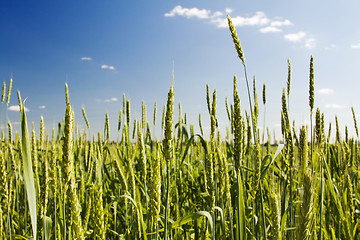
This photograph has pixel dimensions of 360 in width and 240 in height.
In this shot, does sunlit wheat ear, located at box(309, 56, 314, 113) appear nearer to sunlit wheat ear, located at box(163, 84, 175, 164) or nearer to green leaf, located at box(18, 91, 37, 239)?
sunlit wheat ear, located at box(163, 84, 175, 164)

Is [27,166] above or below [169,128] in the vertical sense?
below

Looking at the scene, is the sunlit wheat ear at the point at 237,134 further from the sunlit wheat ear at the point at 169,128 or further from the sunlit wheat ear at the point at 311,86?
the sunlit wheat ear at the point at 311,86

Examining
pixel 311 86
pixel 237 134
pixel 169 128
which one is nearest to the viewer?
pixel 169 128

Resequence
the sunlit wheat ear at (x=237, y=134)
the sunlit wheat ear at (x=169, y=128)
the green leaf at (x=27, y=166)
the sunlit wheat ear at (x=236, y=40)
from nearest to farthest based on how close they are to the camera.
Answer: the green leaf at (x=27, y=166) < the sunlit wheat ear at (x=169, y=128) < the sunlit wheat ear at (x=237, y=134) < the sunlit wheat ear at (x=236, y=40)

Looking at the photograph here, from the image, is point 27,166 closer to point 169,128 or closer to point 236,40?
point 169,128

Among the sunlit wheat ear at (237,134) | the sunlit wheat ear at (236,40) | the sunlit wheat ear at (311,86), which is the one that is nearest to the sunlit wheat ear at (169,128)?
the sunlit wheat ear at (237,134)

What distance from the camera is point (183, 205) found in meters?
2.47

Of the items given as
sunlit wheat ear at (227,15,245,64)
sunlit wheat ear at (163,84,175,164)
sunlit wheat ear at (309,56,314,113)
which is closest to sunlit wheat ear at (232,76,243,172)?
sunlit wheat ear at (227,15,245,64)

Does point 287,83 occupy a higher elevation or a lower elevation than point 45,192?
higher

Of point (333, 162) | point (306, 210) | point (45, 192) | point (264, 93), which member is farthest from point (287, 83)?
point (333, 162)

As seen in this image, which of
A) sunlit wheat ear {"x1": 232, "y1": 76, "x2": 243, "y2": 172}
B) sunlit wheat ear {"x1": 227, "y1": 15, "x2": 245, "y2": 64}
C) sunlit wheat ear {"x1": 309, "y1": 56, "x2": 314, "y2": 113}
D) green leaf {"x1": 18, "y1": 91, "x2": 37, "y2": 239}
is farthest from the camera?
sunlit wheat ear {"x1": 309, "y1": 56, "x2": 314, "y2": 113}

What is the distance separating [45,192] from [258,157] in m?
1.09

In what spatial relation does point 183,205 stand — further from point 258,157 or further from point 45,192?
point 45,192

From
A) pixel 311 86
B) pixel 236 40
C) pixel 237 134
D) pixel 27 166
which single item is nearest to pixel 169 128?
pixel 237 134
